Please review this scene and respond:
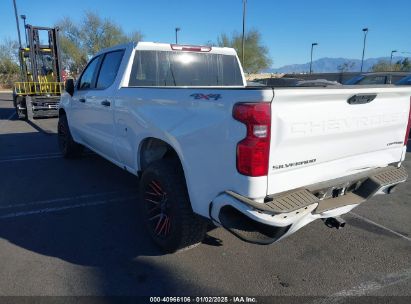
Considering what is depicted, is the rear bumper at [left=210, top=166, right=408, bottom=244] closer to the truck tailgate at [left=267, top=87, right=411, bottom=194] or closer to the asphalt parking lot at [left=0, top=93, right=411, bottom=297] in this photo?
the truck tailgate at [left=267, top=87, right=411, bottom=194]

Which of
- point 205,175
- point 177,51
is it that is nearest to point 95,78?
point 177,51

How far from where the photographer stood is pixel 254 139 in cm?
235

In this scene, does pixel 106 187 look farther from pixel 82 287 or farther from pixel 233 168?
pixel 233 168

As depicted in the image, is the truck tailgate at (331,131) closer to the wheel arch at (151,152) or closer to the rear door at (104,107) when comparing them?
the wheel arch at (151,152)

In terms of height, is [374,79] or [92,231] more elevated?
[374,79]

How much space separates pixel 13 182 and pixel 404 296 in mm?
5493

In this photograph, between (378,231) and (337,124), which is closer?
(337,124)

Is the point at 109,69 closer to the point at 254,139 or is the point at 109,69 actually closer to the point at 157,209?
the point at 157,209

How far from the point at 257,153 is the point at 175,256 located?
157 cm

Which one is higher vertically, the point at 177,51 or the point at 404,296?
the point at 177,51

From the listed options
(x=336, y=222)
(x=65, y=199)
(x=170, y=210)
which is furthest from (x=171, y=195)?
(x=65, y=199)

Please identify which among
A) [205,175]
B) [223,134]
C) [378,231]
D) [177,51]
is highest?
[177,51]

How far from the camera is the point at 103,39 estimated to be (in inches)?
1950

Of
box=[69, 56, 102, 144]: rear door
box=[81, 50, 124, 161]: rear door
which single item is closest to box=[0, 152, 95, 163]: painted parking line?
box=[69, 56, 102, 144]: rear door
